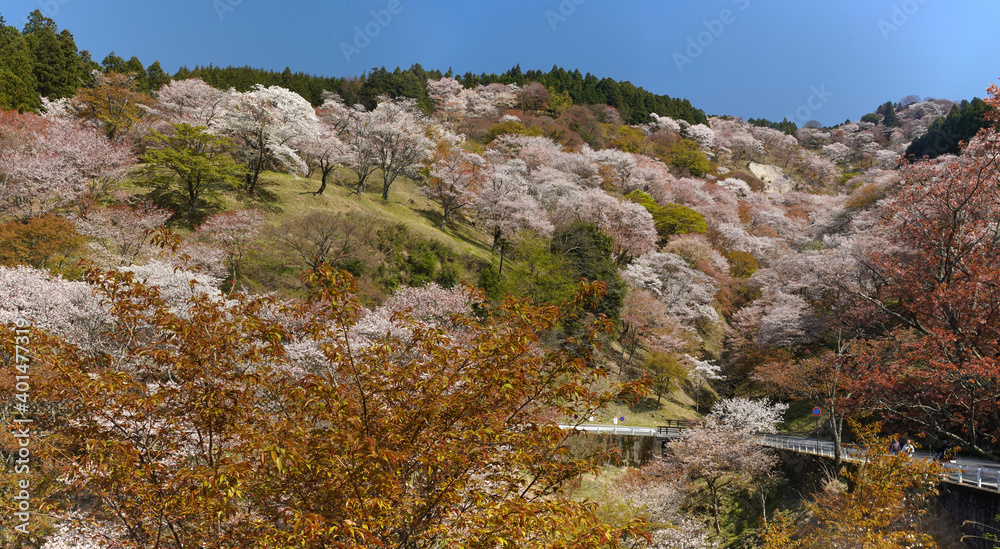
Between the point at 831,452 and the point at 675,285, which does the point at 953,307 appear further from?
the point at 675,285

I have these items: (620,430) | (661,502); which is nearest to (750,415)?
(620,430)

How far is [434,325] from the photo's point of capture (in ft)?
39.4

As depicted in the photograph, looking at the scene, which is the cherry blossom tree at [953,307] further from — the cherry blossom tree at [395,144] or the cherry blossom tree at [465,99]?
the cherry blossom tree at [465,99]

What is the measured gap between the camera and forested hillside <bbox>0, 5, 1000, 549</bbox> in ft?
14.0

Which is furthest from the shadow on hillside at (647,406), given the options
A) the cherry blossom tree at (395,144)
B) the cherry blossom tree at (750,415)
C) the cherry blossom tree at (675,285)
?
the cherry blossom tree at (395,144)

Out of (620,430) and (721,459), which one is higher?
(721,459)

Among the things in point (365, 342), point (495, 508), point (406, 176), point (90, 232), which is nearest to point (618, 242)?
point (406, 176)

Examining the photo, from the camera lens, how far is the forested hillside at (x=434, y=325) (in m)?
4.28

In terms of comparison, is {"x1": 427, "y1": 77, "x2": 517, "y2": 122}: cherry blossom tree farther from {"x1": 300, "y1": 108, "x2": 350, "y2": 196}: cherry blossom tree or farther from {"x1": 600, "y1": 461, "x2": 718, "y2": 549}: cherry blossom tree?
{"x1": 600, "y1": 461, "x2": 718, "y2": 549}: cherry blossom tree

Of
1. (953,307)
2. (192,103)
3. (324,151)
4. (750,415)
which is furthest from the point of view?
(192,103)

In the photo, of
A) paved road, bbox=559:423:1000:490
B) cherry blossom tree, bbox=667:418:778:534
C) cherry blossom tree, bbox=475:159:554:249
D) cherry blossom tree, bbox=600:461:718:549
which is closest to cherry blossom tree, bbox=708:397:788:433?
paved road, bbox=559:423:1000:490

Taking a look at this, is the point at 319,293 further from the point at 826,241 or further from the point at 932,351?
the point at 826,241

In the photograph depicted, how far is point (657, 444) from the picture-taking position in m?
→ 23.7

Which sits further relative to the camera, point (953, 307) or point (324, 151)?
point (324, 151)
